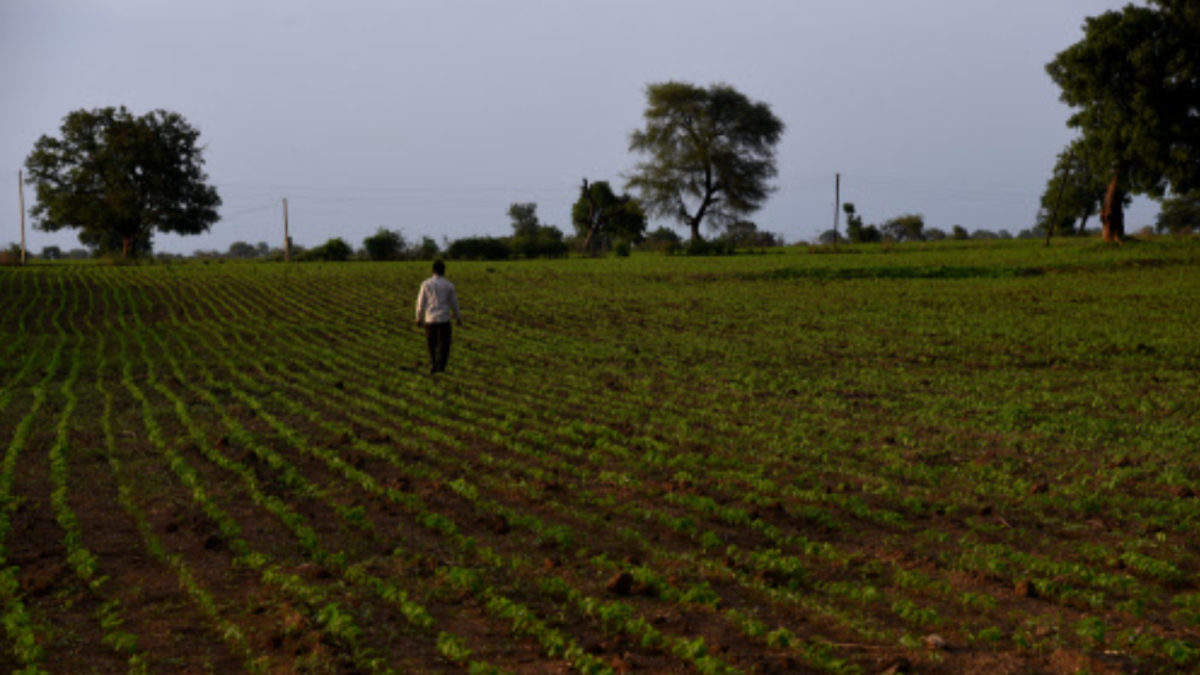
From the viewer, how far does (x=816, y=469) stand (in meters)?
9.43

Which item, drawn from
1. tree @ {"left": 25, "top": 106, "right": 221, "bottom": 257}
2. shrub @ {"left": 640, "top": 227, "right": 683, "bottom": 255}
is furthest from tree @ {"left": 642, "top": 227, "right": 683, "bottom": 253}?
tree @ {"left": 25, "top": 106, "right": 221, "bottom": 257}

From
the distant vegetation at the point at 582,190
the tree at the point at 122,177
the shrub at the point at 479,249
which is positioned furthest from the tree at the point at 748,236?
the tree at the point at 122,177

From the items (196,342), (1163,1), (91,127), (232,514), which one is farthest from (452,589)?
(91,127)

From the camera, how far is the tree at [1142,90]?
42844 millimetres

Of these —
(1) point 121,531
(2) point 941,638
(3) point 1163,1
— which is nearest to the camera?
(2) point 941,638

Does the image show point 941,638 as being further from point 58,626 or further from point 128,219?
point 128,219

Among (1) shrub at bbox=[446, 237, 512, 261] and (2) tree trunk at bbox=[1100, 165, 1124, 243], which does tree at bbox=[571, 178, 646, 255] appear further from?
(2) tree trunk at bbox=[1100, 165, 1124, 243]

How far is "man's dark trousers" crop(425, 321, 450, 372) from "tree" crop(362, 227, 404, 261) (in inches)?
1866

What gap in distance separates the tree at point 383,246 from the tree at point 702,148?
21455mm

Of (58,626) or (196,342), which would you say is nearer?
(58,626)

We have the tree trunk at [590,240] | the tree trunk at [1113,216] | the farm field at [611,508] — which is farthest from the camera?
the tree trunk at [590,240]

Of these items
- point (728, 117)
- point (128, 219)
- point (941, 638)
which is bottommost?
point (941, 638)

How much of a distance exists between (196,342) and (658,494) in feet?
60.1

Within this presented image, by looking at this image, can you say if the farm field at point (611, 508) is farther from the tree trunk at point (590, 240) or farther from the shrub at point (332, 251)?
the tree trunk at point (590, 240)
